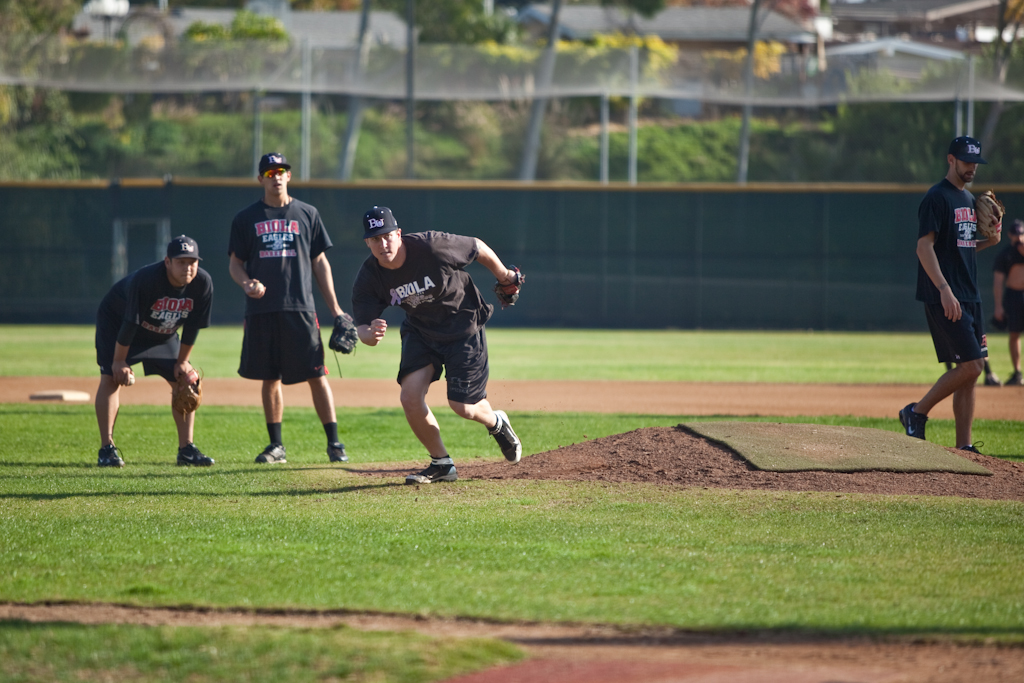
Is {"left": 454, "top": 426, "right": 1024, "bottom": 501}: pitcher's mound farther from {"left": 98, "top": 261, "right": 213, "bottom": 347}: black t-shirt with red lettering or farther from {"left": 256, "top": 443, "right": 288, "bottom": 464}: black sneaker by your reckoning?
{"left": 98, "top": 261, "right": 213, "bottom": 347}: black t-shirt with red lettering

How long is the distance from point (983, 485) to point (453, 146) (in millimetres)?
32257

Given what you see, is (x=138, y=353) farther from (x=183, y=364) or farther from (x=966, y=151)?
(x=966, y=151)

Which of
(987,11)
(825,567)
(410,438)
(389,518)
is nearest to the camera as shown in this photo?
(825,567)

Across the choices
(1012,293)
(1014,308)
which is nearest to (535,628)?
(1014,308)

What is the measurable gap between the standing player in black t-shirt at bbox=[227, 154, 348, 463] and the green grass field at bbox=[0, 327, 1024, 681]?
612 millimetres

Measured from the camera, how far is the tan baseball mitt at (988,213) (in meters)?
7.18

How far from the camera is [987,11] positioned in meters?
40.7

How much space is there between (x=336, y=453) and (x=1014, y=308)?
872 centimetres

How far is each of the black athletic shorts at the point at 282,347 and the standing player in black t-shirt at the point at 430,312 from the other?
118 centimetres

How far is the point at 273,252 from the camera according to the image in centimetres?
708

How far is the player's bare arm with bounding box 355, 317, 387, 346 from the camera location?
5605mm

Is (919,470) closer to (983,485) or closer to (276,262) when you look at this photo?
(983,485)

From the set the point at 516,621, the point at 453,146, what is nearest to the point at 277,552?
the point at 516,621

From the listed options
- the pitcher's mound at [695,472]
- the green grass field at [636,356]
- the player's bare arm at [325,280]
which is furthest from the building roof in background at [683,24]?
the pitcher's mound at [695,472]
